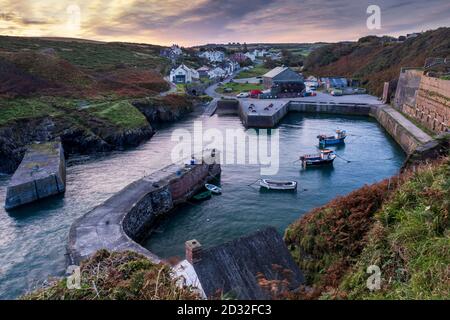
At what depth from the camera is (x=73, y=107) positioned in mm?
58438

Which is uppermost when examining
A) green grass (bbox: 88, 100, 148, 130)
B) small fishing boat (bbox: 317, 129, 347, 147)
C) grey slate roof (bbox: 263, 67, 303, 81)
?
grey slate roof (bbox: 263, 67, 303, 81)

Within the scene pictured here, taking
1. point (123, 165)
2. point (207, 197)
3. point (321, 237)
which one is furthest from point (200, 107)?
point (321, 237)

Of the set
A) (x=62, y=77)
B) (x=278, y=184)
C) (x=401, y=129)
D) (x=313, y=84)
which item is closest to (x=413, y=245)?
(x=278, y=184)

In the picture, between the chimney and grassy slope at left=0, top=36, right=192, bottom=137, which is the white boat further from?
grassy slope at left=0, top=36, right=192, bottom=137

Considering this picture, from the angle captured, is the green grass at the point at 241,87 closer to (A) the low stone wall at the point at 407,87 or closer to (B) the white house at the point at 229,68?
(B) the white house at the point at 229,68

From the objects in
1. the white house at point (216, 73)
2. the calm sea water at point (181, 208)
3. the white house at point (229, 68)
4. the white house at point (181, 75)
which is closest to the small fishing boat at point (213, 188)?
the calm sea water at point (181, 208)

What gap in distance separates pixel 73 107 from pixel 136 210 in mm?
38468

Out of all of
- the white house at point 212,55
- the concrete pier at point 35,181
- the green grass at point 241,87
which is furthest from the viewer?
the white house at point 212,55

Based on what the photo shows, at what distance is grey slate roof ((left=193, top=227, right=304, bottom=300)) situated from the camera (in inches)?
534

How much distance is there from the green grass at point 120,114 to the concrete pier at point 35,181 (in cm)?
1684

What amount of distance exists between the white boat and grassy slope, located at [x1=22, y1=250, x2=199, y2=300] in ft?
85.4

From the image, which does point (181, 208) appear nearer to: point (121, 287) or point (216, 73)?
point (121, 287)

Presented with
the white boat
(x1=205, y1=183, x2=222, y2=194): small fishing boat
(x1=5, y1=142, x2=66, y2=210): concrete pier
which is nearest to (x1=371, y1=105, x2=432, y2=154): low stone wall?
the white boat

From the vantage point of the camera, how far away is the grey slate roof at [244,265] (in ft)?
44.5
